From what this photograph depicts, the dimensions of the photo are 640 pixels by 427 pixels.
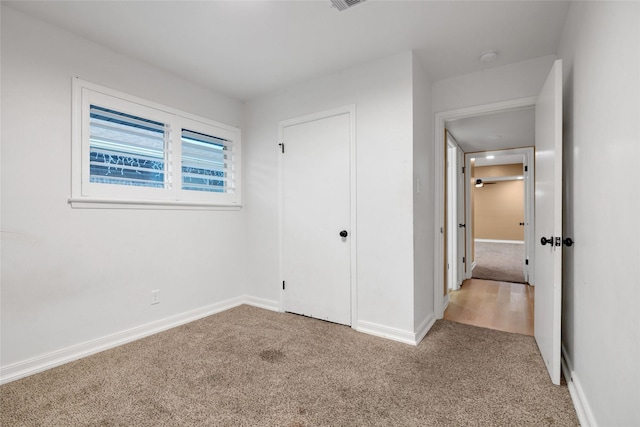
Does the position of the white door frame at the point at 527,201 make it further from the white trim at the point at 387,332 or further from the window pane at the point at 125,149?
the window pane at the point at 125,149

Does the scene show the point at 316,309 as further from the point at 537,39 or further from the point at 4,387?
the point at 537,39

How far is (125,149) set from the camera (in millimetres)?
2592

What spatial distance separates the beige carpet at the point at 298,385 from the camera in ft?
5.32

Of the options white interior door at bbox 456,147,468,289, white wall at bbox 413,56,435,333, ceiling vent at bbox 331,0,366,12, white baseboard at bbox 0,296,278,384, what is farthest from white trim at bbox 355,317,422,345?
ceiling vent at bbox 331,0,366,12

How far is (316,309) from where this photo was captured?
3.11 m

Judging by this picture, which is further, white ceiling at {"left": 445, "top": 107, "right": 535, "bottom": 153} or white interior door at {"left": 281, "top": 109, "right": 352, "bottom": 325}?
white ceiling at {"left": 445, "top": 107, "right": 535, "bottom": 153}

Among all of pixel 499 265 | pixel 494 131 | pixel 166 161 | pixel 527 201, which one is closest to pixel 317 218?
pixel 166 161

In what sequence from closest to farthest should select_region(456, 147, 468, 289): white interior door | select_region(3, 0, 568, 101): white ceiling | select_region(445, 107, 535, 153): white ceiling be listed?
select_region(3, 0, 568, 101): white ceiling, select_region(445, 107, 535, 153): white ceiling, select_region(456, 147, 468, 289): white interior door

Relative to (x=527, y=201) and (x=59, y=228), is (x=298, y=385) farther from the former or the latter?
(x=527, y=201)

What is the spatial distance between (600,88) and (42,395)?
341 cm

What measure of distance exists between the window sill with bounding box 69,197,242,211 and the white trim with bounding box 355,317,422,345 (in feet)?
6.32

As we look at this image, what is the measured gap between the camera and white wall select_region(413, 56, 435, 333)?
2.60 metres

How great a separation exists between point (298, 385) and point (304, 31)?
8.04 ft

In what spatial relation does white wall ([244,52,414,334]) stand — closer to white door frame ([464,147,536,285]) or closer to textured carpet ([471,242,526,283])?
white door frame ([464,147,536,285])
